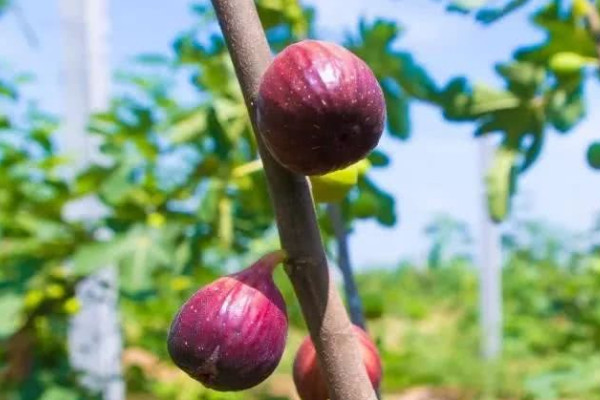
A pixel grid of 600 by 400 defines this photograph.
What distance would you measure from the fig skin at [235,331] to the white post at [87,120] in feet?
6.51

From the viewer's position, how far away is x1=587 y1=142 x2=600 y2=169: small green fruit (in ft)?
3.64

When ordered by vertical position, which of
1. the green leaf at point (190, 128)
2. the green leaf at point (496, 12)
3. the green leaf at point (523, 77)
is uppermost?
the green leaf at point (496, 12)

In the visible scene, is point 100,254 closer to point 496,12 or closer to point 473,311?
point 496,12

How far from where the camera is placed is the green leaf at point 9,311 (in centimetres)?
179

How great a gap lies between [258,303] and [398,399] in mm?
4930

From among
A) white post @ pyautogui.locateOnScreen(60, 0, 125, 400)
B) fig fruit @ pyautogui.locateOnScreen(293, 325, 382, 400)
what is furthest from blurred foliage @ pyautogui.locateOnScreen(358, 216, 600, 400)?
fig fruit @ pyautogui.locateOnScreen(293, 325, 382, 400)

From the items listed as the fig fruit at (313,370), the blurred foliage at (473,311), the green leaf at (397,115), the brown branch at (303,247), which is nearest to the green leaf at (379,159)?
the green leaf at (397,115)

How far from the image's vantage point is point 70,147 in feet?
9.39

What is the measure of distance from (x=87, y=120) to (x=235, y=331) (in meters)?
2.37

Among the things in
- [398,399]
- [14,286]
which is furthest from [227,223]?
[398,399]

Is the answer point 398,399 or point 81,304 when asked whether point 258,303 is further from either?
point 398,399

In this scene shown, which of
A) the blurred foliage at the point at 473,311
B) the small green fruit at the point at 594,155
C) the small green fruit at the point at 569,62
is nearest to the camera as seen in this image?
the small green fruit at the point at 594,155

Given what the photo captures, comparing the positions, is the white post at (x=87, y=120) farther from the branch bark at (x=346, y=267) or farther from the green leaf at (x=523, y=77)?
the branch bark at (x=346, y=267)

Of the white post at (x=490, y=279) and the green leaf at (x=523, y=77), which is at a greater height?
the green leaf at (x=523, y=77)
